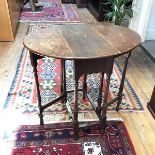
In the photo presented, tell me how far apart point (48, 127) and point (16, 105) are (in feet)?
1.52

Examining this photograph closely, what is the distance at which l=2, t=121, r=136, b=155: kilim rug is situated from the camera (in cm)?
165

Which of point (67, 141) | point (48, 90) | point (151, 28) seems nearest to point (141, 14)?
point (151, 28)

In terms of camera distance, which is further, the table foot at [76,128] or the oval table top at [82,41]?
the table foot at [76,128]

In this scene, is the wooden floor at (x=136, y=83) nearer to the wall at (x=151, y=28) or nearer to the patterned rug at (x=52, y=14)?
the wall at (x=151, y=28)

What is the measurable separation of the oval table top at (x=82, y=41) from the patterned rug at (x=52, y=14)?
295 cm

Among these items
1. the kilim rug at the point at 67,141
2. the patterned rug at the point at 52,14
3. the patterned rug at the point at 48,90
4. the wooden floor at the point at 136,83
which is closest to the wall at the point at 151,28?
the wooden floor at the point at 136,83

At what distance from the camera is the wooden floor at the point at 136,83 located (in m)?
1.79

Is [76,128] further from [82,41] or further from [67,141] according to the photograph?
[82,41]

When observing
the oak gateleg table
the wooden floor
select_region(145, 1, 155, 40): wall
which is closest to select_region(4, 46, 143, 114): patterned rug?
the wooden floor

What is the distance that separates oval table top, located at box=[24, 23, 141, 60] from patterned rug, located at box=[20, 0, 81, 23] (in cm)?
295

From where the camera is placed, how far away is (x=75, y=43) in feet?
4.83

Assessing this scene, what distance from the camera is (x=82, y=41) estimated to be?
4.96 feet

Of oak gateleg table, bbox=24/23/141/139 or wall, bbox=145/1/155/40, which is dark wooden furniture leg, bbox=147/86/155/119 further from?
wall, bbox=145/1/155/40

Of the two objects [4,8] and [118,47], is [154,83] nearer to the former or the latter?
[118,47]
